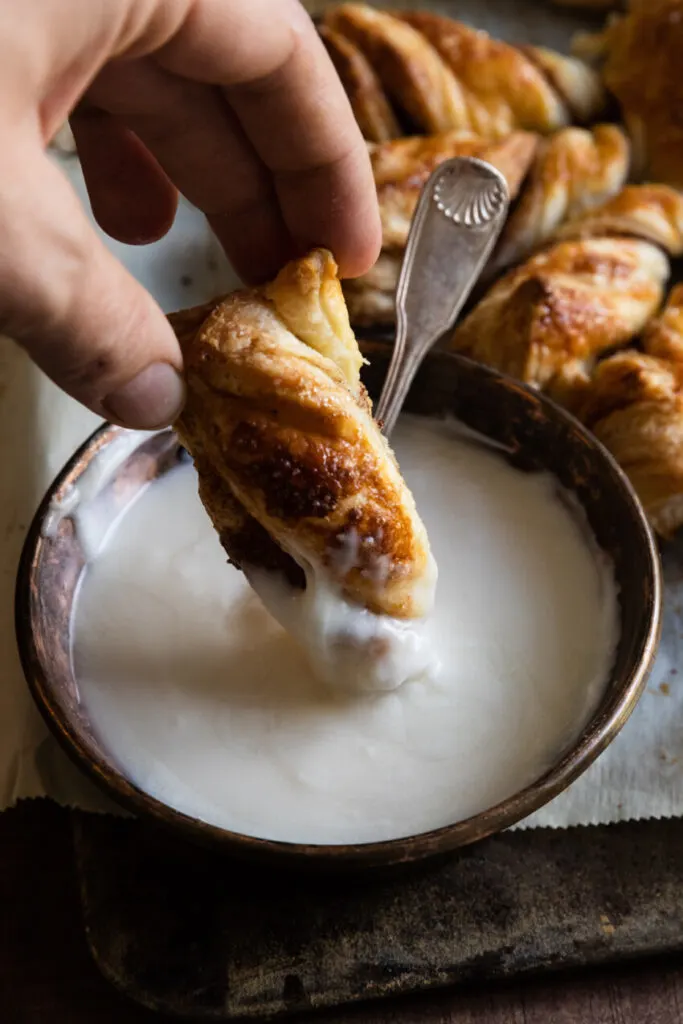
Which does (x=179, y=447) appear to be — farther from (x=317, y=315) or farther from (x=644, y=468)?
(x=644, y=468)

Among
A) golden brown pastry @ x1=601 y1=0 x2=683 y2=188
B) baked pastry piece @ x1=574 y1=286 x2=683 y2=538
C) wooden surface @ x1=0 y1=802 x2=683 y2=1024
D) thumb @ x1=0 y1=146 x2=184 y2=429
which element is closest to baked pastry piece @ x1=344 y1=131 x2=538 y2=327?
golden brown pastry @ x1=601 y1=0 x2=683 y2=188

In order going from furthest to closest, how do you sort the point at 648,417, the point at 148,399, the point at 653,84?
the point at 653,84 < the point at 648,417 < the point at 148,399

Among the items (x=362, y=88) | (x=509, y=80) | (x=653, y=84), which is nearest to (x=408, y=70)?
(x=362, y=88)

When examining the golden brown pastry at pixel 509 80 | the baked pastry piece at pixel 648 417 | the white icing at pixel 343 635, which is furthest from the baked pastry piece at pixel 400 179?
the white icing at pixel 343 635

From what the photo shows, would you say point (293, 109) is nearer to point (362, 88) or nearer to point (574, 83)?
point (362, 88)

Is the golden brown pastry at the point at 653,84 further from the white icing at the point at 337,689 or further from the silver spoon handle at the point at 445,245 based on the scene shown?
the white icing at the point at 337,689

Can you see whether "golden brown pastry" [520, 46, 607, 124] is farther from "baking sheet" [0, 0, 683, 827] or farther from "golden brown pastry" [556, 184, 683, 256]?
"baking sheet" [0, 0, 683, 827]
